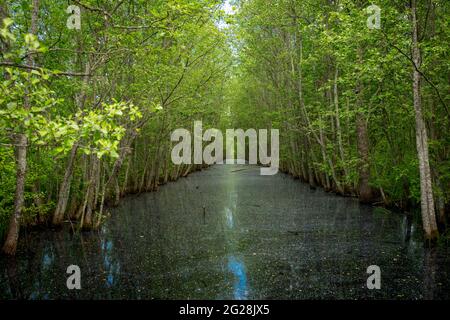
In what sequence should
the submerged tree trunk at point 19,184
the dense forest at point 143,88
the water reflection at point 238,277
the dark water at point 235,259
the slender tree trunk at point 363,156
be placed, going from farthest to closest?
1. the slender tree trunk at point 363,156
2. the submerged tree trunk at point 19,184
3. the dark water at point 235,259
4. the water reflection at point 238,277
5. the dense forest at point 143,88

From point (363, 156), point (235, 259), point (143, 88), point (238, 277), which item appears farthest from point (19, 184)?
point (363, 156)

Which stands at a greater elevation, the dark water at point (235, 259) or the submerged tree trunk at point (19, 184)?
the submerged tree trunk at point (19, 184)

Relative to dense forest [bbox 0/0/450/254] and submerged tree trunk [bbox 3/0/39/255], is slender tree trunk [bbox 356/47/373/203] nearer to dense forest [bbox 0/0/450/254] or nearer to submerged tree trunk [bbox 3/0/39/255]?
dense forest [bbox 0/0/450/254]

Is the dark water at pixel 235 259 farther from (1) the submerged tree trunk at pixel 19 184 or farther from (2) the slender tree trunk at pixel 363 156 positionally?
(2) the slender tree trunk at pixel 363 156

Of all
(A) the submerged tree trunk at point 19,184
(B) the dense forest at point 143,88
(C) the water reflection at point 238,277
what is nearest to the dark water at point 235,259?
(C) the water reflection at point 238,277

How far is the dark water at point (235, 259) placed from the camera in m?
9.15

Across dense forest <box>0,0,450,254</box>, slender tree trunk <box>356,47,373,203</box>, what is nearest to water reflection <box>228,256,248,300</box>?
dense forest <box>0,0,450,254</box>

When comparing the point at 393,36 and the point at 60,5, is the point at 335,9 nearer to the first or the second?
the point at 393,36

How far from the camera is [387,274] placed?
10.1 m

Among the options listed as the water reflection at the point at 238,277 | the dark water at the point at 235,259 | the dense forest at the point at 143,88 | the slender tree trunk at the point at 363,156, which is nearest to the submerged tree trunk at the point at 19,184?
the dense forest at the point at 143,88

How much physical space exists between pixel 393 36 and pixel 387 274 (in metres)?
8.17

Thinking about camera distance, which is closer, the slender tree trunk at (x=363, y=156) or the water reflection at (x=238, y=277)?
the water reflection at (x=238, y=277)

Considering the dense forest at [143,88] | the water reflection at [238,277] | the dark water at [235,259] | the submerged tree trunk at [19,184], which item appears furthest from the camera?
the submerged tree trunk at [19,184]
